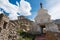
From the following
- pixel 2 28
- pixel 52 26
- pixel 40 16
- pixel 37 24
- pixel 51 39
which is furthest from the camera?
pixel 40 16

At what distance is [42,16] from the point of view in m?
24.5

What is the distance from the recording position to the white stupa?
23.6 metres

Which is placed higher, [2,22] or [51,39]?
[2,22]

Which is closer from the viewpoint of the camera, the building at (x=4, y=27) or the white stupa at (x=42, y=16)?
the building at (x=4, y=27)

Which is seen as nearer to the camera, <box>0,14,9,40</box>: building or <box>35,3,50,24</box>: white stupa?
<box>0,14,9,40</box>: building

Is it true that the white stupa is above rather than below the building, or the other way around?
above

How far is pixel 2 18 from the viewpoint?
7.36 m

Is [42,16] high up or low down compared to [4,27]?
up

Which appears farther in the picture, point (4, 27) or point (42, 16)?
point (42, 16)

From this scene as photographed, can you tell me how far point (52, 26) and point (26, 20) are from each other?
11.0 meters

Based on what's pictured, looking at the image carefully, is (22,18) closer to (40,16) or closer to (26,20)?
(26,20)

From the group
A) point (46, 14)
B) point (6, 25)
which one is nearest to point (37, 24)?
point (46, 14)

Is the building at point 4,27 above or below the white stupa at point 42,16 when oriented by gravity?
below

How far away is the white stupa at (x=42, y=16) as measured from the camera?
23.6m
